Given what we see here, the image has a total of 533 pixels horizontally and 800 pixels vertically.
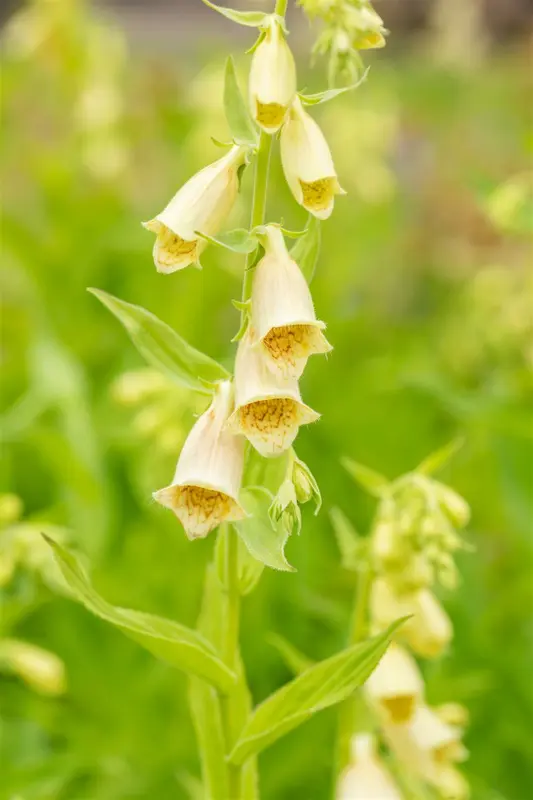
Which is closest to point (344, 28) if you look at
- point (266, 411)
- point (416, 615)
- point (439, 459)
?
point (266, 411)

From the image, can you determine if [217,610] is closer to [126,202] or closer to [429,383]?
[429,383]

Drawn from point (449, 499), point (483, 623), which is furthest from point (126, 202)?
point (449, 499)

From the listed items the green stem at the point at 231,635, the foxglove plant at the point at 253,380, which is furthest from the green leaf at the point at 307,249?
the green stem at the point at 231,635

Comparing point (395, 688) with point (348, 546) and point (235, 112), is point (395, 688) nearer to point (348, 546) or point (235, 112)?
point (348, 546)

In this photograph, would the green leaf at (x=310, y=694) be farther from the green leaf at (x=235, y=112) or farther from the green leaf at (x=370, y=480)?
the green leaf at (x=235, y=112)

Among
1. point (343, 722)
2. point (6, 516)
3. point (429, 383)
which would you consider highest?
point (429, 383)

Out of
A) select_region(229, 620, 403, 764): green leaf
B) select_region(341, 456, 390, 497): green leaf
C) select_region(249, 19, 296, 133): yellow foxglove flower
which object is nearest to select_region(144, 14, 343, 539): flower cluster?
select_region(249, 19, 296, 133): yellow foxglove flower
